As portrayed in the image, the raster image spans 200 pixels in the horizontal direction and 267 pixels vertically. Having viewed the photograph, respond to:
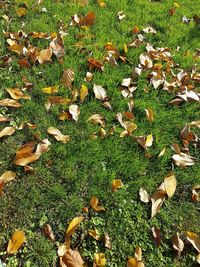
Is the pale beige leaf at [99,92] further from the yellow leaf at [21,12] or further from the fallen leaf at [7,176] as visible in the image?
the yellow leaf at [21,12]

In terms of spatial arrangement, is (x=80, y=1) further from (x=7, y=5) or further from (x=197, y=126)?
(x=197, y=126)

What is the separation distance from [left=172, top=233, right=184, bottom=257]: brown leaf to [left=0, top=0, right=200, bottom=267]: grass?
0.04m

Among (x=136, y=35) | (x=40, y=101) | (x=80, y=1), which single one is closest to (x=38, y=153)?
(x=40, y=101)

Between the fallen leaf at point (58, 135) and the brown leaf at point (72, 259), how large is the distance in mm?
1016

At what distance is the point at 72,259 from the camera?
2.70 metres

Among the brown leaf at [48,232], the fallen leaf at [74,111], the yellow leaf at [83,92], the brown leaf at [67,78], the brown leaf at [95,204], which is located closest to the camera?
the brown leaf at [48,232]

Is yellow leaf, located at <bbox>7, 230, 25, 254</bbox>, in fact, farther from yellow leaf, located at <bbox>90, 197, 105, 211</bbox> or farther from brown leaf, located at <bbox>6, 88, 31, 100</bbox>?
brown leaf, located at <bbox>6, 88, 31, 100</bbox>

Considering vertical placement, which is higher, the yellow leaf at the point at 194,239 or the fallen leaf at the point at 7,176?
the fallen leaf at the point at 7,176

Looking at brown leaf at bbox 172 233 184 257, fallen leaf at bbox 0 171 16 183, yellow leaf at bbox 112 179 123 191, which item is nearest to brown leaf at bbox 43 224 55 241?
fallen leaf at bbox 0 171 16 183

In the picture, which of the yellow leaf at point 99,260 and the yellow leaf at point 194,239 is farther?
the yellow leaf at point 194,239

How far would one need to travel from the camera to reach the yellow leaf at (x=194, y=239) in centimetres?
288

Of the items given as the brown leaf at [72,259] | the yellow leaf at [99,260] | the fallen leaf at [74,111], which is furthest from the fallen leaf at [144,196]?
the fallen leaf at [74,111]

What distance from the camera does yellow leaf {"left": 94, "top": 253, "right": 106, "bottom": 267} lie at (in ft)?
8.92

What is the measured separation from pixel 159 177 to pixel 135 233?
0.57 m
